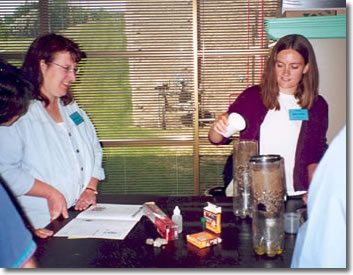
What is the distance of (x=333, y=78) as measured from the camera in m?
1.55

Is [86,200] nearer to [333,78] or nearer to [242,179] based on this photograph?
[242,179]

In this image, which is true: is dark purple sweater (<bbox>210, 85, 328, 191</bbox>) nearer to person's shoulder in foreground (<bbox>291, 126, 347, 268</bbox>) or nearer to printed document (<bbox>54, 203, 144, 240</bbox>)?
printed document (<bbox>54, 203, 144, 240</bbox>)

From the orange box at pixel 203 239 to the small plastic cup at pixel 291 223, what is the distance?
0.22 metres

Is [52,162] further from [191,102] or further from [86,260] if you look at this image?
[191,102]

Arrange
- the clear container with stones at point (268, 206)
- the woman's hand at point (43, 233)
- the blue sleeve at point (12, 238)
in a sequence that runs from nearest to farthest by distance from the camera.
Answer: the blue sleeve at point (12, 238)
the clear container with stones at point (268, 206)
the woman's hand at point (43, 233)

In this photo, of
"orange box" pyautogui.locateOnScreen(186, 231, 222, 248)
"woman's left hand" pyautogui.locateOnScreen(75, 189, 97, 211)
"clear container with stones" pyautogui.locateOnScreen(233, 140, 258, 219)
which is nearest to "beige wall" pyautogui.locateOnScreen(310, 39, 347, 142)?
"clear container with stones" pyautogui.locateOnScreen(233, 140, 258, 219)

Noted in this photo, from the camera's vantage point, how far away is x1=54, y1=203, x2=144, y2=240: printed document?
1160 millimetres

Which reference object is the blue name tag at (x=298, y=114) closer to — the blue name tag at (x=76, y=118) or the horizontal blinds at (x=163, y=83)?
the horizontal blinds at (x=163, y=83)

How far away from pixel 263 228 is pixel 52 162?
2.78ft

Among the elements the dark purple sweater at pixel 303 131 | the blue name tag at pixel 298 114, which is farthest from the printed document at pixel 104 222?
the blue name tag at pixel 298 114

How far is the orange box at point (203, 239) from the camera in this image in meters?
1.07

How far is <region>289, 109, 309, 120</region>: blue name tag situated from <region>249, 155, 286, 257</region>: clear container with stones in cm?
58

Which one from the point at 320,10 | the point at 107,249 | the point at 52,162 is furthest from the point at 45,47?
the point at 320,10

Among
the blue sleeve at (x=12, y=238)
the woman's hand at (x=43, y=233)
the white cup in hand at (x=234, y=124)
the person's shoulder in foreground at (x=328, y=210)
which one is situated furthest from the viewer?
the white cup in hand at (x=234, y=124)
